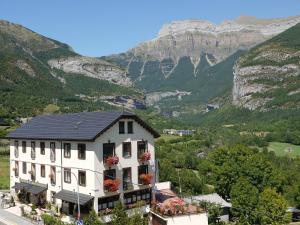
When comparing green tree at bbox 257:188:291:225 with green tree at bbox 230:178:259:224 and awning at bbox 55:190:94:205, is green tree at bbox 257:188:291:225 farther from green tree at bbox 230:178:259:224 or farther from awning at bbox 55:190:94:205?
awning at bbox 55:190:94:205

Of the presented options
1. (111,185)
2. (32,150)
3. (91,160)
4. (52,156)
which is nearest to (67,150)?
(52,156)

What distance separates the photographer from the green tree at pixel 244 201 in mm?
67938

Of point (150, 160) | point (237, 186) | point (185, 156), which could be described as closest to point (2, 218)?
point (150, 160)

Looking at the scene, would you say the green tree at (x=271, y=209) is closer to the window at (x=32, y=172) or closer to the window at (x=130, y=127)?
the window at (x=130, y=127)

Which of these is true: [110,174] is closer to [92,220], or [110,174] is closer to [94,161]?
[94,161]

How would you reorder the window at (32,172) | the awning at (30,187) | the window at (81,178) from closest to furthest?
the window at (81,178)
the awning at (30,187)
the window at (32,172)

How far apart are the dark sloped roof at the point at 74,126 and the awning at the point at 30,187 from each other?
6426 millimetres

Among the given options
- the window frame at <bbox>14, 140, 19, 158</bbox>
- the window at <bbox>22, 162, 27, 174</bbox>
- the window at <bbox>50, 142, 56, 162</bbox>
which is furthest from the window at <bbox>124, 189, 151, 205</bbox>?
the window frame at <bbox>14, 140, 19, 158</bbox>

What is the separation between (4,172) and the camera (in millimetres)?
91938

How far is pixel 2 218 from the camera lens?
180 ft

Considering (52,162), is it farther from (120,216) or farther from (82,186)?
(120,216)

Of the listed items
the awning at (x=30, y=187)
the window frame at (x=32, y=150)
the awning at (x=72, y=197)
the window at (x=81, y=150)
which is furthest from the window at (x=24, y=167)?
the window at (x=81, y=150)

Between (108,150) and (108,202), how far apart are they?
5.95m

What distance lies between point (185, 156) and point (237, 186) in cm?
6560
